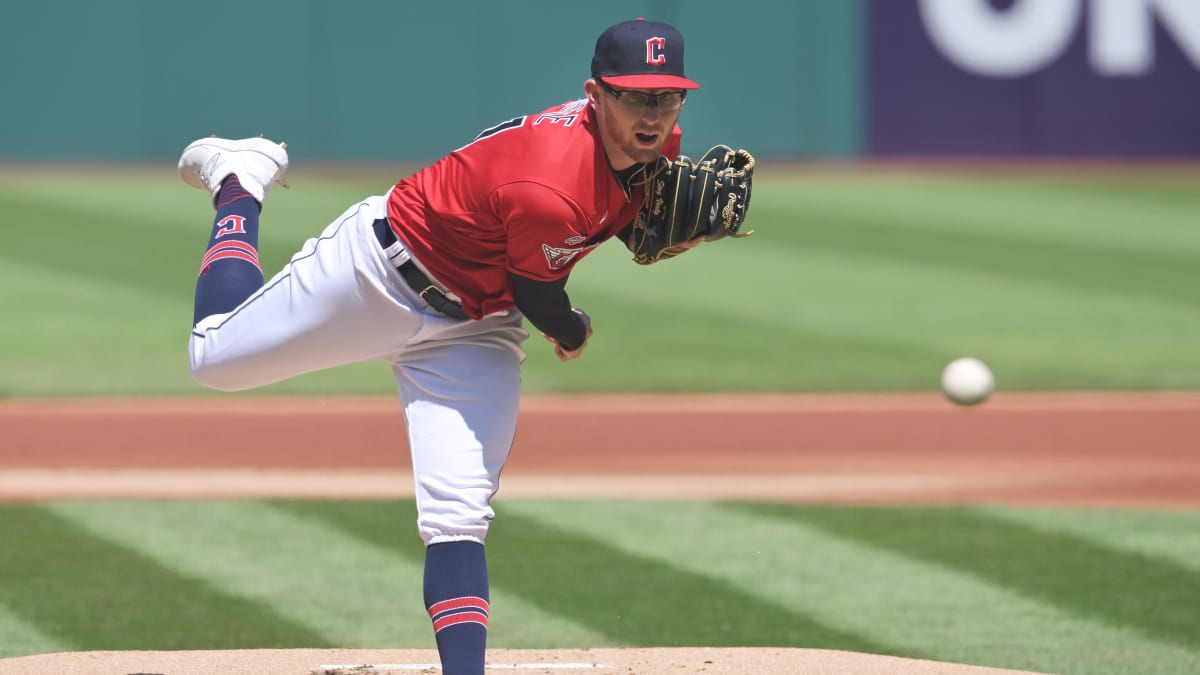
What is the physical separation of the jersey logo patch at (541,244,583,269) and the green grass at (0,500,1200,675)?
1638 mm

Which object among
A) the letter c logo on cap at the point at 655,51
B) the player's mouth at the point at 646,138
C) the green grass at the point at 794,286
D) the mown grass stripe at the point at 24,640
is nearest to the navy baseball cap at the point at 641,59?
the letter c logo on cap at the point at 655,51

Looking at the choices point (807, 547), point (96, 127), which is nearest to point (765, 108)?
point (96, 127)

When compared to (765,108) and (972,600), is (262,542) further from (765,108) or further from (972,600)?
(765,108)

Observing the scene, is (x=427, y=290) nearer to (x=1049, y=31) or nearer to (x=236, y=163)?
(x=236, y=163)

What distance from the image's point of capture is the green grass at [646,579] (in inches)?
203

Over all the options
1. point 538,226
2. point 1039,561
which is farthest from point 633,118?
point 1039,561

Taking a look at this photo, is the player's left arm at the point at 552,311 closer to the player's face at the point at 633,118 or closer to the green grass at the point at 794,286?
the player's face at the point at 633,118

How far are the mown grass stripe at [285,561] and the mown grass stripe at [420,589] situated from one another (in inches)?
1.1

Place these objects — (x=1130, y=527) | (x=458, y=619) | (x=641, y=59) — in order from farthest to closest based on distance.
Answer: (x=1130, y=527) < (x=458, y=619) < (x=641, y=59)

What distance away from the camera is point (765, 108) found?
635 inches

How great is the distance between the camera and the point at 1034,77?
1571 cm

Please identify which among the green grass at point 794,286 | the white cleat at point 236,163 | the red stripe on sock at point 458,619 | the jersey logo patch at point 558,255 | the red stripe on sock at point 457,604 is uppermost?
the white cleat at point 236,163

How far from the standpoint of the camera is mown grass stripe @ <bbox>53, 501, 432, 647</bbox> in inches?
211

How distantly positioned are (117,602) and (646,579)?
68.0 inches
